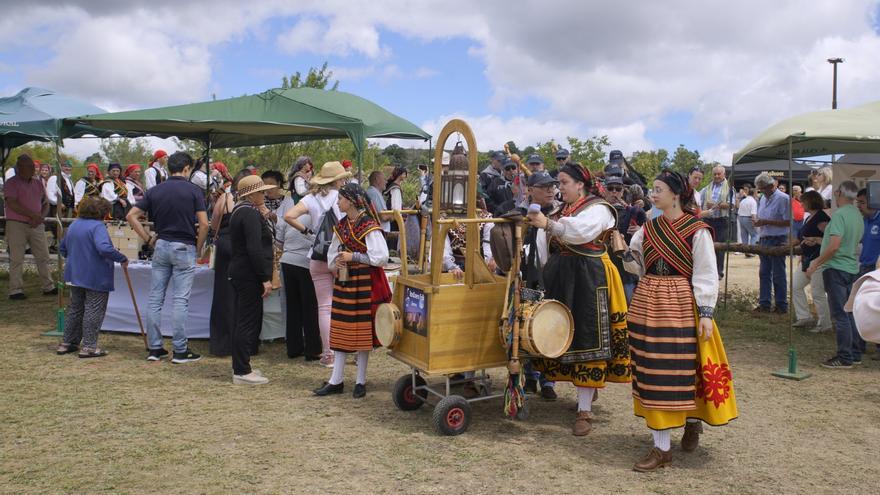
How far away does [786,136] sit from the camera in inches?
261

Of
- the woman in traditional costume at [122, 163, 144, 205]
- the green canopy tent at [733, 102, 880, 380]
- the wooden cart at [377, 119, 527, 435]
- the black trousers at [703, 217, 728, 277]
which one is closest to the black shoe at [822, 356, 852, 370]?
the green canopy tent at [733, 102, 880, 380]

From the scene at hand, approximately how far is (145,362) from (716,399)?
16.4 feet

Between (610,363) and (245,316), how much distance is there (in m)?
2.89

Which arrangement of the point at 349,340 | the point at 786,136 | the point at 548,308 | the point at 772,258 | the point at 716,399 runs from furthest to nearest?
the point at 772,258, the point at 786,136, the point at 349,340, the point at 548,308, the point at 716,399

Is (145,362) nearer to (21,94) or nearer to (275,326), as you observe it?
(275,326)

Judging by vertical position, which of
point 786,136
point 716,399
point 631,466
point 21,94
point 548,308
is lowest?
point 631,466

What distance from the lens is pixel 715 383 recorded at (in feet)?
13.7

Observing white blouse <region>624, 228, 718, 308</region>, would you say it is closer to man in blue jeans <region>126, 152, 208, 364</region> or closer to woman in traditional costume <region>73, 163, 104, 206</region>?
man in blue jeans <region>126, 152, 208, 364</region>

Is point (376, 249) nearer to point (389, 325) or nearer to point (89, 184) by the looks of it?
point (389, 325)

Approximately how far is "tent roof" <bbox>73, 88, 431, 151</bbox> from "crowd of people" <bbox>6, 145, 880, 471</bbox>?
62 cm

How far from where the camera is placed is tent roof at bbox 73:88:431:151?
7621 millimetres

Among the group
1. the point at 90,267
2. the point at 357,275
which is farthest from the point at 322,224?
the point at 90,267

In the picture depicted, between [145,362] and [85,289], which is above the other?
[85,289]

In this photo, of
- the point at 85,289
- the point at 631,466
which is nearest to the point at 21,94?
the point at 85,289
